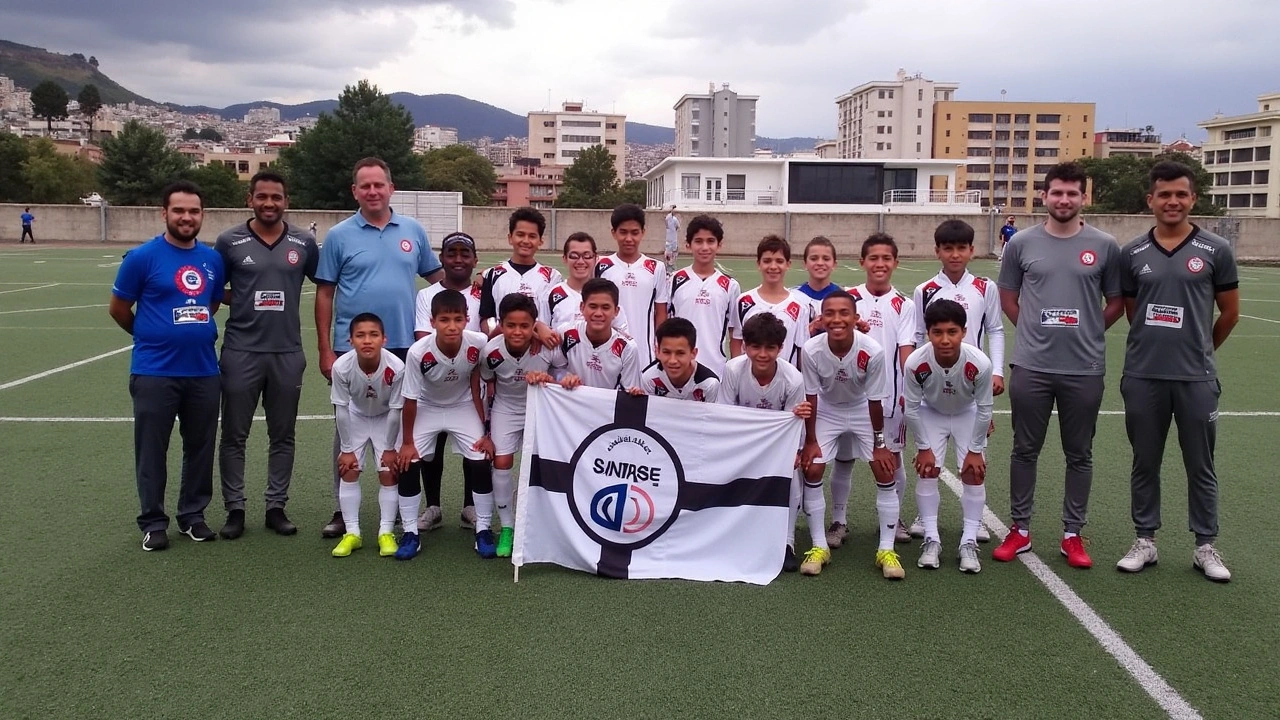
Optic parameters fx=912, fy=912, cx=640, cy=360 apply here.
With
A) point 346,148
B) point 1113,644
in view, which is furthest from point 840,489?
point 346,148

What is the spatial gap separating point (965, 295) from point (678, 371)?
183 cm

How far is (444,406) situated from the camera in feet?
17.2

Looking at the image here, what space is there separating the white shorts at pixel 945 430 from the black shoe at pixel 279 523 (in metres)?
3.68

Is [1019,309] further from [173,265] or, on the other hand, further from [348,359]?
[173,265]

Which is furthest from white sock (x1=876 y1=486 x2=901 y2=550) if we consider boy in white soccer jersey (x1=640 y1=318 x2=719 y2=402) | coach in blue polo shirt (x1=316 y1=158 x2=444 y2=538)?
coach in blue polo shirt (x1=316 y1=158 x2=444 y2=538)

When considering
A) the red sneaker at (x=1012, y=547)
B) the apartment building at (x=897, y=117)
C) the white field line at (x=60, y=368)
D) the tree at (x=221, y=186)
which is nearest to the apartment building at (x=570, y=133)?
the apartment building at (x=897, y=117)

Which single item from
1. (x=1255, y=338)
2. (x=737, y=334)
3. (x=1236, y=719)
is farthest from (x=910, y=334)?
(x=1255, y=338)

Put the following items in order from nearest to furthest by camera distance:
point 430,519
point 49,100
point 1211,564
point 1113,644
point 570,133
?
point 1113,644 < point 1211,564 < point 430,519 < point 49,100 < point 570,133

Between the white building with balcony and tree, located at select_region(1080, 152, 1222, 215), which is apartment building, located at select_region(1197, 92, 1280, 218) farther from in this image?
the white building with balcony

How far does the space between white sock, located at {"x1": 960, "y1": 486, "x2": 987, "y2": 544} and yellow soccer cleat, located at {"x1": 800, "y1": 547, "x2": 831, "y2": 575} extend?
0.78m

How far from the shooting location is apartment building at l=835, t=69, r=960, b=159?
12900cm

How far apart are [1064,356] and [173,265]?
499 cm

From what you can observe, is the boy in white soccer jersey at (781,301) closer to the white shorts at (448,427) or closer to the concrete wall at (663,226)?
the white shorts at (448,427)

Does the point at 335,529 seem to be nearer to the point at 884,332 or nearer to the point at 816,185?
the point at 884,332
